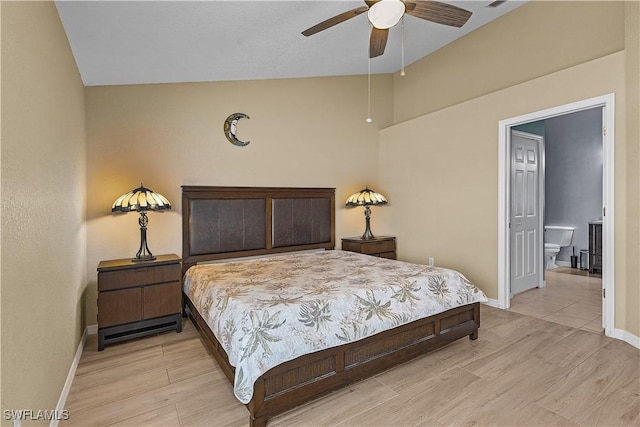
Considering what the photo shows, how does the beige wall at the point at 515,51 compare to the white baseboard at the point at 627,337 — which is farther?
the beige wall at the point at 515,51

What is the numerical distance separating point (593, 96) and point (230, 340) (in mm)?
3744

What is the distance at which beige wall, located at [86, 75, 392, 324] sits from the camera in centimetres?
334

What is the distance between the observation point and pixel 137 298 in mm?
3000

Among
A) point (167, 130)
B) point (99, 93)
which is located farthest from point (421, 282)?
point (99, 93)

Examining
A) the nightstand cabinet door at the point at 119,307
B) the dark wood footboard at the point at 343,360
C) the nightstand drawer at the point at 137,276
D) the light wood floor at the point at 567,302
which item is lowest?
the light wood floor at the point at 567,302

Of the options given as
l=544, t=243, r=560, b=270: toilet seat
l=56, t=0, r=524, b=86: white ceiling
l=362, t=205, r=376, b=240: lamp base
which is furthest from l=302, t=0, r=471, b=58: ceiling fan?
l=544, t=243, r=560, b=270: toilet seat

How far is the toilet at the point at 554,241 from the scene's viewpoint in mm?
5988

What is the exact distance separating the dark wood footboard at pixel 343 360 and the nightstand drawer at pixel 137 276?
609 mm

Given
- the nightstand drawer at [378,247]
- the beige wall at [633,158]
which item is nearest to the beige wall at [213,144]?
the nightstand drawer at [378,247]

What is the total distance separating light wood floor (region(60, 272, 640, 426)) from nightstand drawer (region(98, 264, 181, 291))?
554mm

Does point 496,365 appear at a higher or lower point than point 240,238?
lower

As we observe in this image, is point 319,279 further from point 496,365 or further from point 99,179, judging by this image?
point 99,179

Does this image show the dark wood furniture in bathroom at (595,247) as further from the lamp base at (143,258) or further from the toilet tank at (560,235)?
the lamp base at (143,258)

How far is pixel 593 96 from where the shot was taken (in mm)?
3008
